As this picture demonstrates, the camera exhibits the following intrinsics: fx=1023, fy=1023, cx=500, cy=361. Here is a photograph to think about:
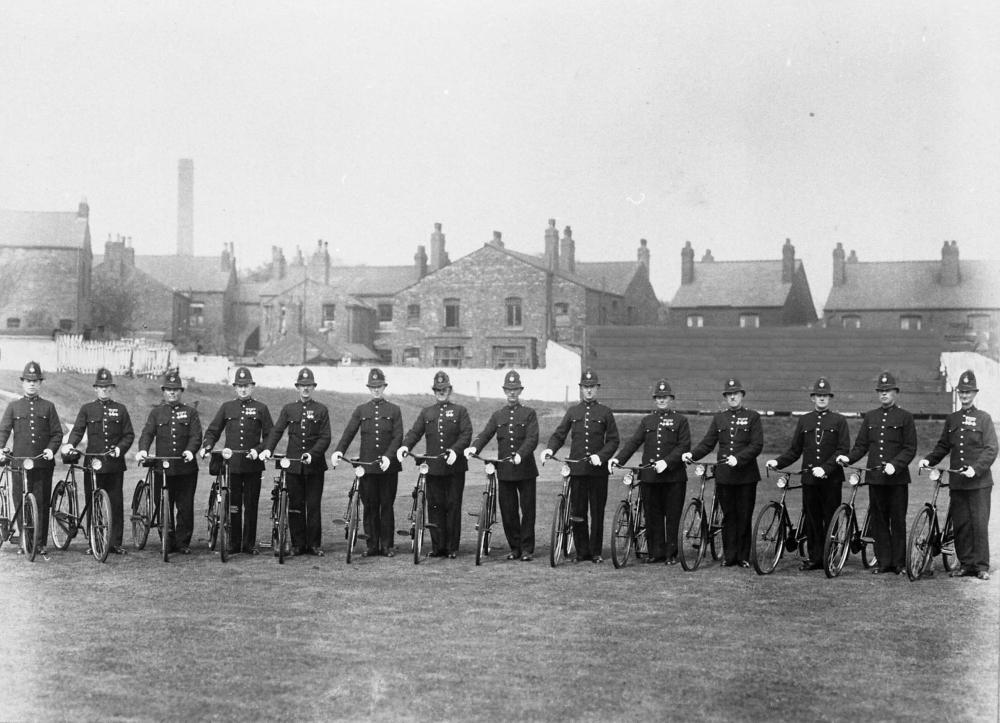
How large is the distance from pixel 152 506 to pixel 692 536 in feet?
16.9

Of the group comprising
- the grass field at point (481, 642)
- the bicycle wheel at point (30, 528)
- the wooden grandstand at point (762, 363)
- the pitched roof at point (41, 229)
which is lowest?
the grass field at point (481, 642)

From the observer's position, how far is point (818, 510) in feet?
30.9

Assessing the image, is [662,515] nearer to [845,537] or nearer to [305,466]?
[845,537]

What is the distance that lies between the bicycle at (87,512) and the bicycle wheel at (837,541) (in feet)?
20.6

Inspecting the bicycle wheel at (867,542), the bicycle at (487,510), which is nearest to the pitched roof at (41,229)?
the bicycle at (487,510)

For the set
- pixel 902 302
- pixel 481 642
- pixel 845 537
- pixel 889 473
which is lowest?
pixel 481 642

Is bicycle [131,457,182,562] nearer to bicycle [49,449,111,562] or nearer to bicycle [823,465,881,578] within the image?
bicycle [49,449,111,562]

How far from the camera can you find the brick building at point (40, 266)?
40.8ft

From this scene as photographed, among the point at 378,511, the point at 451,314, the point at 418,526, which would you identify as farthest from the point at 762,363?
the point at 418,526

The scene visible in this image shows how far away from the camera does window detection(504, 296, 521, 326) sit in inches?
1067

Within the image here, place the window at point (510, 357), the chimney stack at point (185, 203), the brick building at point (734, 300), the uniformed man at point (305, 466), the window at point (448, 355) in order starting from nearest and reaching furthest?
1. the uniformed man at point (305, 466)
2. the chimney stack at point (185, 203)
3. the window at point (510, 357)
4. the window at point (448, 355)
5. the brick building at point (734, 300)

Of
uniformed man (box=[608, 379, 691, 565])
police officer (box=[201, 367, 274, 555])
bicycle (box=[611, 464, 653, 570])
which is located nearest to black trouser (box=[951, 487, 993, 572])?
uniformed man (box=[608, 379, 691, 565])

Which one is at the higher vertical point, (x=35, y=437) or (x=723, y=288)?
(x=723, y=288)

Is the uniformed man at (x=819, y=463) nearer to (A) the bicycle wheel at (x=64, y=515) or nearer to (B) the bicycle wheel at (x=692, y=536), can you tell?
(B) the bicycle wheel at (x=692, y=536)
